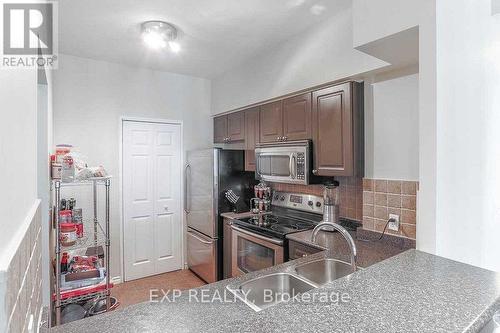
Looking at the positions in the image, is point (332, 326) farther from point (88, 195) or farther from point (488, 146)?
point (88, 195)

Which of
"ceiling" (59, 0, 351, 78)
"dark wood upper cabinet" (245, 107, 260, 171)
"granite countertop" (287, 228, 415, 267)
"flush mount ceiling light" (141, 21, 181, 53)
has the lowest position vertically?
"granite countertop" (287, 228, 415, 267)

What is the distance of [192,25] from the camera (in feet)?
7.79

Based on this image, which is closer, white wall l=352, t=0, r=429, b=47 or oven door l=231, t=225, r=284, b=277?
white wall l=352, t=0, r=429, b=47

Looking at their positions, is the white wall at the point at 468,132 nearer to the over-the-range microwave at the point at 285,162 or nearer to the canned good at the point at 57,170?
the over-the-range microwave at the point at 285,162

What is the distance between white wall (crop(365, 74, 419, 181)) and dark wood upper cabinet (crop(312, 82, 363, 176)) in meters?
0.13

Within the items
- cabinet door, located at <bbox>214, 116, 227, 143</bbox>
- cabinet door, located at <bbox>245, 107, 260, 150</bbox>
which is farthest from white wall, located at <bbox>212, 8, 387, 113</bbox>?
cabinet door, located at <bbox>214, 116, 227, 143</bbox>

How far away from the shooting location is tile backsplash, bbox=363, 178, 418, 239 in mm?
1979

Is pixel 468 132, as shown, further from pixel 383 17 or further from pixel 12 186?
Result: pixel 12 186

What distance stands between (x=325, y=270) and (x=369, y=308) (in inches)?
41.8

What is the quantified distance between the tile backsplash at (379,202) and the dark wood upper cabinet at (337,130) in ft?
0.78

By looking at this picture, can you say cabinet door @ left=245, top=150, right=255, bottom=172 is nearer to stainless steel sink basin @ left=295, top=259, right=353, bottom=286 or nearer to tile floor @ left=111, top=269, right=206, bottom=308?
tile floor @ left=111, top=269, right=206, bottom=308

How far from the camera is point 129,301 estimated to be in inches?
116

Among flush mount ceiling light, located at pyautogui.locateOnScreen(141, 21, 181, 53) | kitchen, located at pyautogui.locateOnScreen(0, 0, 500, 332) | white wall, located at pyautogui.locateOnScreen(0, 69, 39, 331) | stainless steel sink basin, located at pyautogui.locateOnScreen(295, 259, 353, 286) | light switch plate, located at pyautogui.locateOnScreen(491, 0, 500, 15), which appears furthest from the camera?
flush mount ceiling light, located at pyautogui.locateOnScreen(141, 21, 181, 53)

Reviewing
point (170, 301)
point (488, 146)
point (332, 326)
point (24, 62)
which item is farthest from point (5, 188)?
point (488, 146)
